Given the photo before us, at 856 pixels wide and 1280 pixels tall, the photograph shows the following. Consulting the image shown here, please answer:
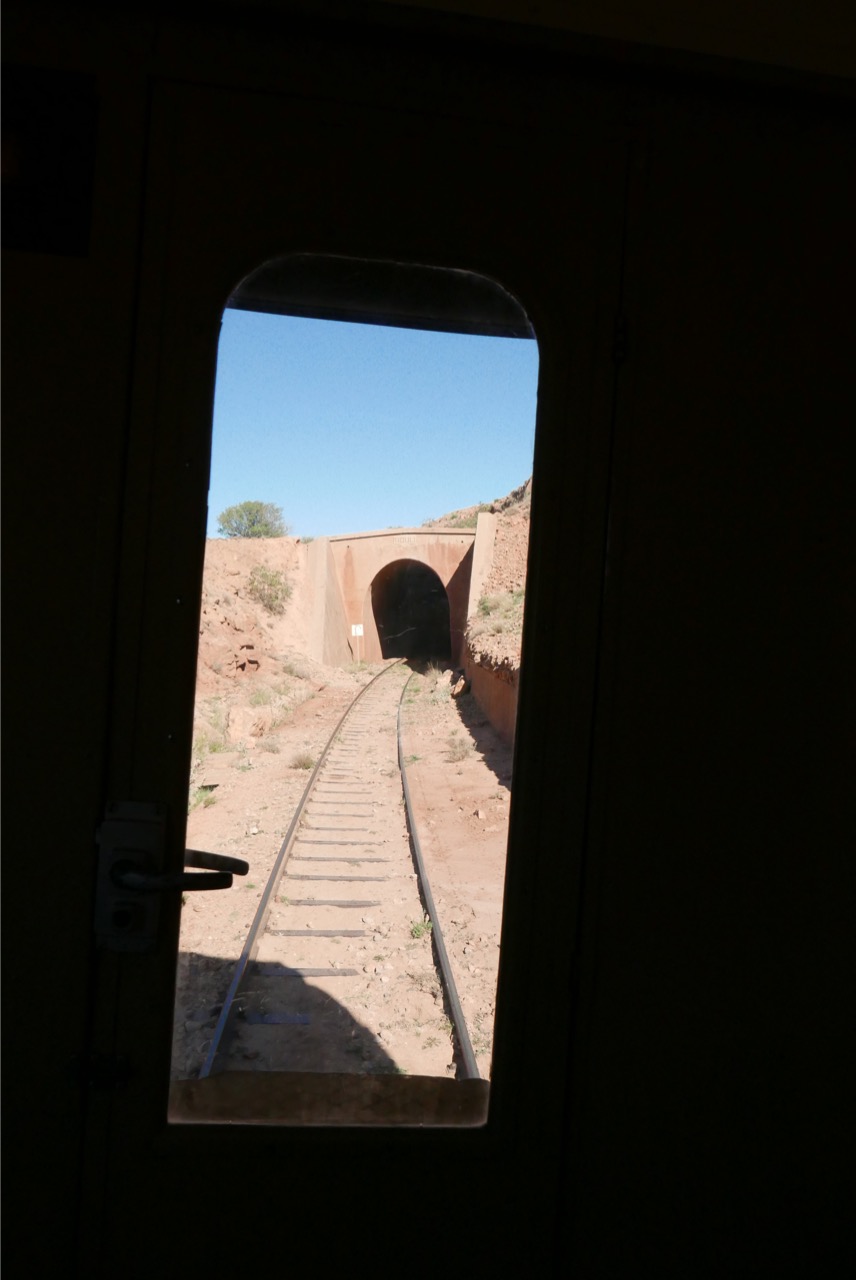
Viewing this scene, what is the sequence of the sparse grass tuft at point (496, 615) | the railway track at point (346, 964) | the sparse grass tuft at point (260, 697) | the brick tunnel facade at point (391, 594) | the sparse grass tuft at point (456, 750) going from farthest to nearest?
the brick tunnel facade at point (391, 594), the sparse grass tuft at point (496, 615), the sparse grass tuft at point (260, 697), the sparse grass tuft at point (456, 750), the railway track at point (346, 964)

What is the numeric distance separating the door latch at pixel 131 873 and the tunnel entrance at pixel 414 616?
72.9 feet

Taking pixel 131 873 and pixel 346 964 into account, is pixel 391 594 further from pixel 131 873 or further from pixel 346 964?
pixel 131 873

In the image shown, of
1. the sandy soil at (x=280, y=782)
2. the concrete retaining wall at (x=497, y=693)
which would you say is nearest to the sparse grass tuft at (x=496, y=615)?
the sandy soil at (x=280, y=782)

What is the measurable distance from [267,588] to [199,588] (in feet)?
30.9

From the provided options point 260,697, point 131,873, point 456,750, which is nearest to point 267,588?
point 260,697

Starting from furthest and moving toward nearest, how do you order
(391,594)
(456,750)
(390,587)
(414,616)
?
1. (414,616)
2. (391,594)
3. (390,587)
4. (456,750)

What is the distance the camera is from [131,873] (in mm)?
1598

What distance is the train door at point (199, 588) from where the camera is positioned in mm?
1649

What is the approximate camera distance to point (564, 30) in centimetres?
170

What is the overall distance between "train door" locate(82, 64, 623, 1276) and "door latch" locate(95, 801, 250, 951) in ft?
0.05

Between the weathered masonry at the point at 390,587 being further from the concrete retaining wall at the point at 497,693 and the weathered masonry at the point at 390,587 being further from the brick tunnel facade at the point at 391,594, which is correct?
the concrete retaining wall at the point at 497,693

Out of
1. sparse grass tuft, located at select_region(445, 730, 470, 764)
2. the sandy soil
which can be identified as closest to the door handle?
the sandy soil

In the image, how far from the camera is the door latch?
1.61 m

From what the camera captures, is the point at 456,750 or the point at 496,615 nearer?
the point at 456,750
